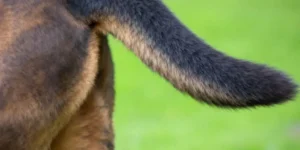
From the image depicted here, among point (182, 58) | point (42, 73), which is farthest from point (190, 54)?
point (42, 73)

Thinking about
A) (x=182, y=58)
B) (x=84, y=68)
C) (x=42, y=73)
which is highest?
(x=182, y=58)

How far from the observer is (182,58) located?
4.64m

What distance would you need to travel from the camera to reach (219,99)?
14.9 ft

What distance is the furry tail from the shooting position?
14.9ft

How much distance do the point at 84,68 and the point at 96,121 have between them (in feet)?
1.30

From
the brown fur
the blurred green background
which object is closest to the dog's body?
the brown fur

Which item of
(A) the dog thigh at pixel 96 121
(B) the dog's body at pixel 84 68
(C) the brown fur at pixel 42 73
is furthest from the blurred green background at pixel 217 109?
(C) the brown fur at pixel 42 73

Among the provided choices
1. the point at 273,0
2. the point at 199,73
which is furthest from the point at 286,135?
the point at 273,0

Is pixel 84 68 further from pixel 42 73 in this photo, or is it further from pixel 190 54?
pixel 190 54

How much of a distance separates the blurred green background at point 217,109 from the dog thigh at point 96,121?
2.15 meters

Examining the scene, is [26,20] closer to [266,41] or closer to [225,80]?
[225,80]

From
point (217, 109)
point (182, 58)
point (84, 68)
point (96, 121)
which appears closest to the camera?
point (84, 68)

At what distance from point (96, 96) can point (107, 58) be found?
0.67 ft

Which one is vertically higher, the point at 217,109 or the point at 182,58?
the point at 217,109
